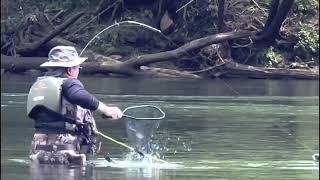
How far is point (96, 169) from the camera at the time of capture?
9.59 m

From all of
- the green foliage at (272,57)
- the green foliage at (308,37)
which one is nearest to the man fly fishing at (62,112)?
the green foliage at (272,57)

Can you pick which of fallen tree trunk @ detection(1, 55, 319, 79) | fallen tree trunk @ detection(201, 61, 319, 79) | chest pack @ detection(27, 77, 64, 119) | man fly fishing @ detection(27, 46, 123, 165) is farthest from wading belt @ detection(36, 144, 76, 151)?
fallen tree trunk @ detection(201, 61, 319, 79)

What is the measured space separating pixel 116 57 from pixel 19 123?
11.6m

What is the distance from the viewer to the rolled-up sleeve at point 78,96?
8.65 metres

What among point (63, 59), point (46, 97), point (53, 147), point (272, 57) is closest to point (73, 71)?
point (63, 59)

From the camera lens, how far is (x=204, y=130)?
540 inches

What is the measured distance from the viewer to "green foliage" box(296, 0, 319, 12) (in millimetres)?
25344

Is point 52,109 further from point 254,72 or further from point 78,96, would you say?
Result: point 254,72

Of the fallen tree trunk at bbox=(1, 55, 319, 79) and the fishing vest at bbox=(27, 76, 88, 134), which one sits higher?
the fishing vest at bbox=(27, 76, 88, 134)

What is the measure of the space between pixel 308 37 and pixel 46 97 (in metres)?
17.7

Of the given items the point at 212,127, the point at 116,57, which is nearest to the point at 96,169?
the point at 212,127

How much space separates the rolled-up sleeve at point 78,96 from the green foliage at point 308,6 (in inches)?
669

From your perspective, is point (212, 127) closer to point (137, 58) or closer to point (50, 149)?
point (50, 149)

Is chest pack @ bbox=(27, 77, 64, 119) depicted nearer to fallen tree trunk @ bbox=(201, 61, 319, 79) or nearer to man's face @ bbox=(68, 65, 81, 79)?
man's face @ bbox=(68, 65, 81, 79)
